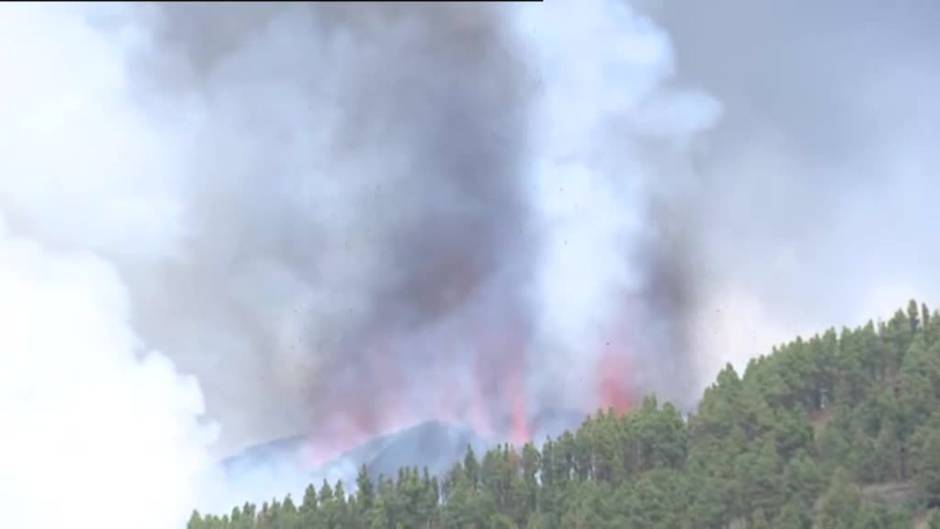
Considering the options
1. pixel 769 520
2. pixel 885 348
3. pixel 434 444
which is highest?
pixel 434 444

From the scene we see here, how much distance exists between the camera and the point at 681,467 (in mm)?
43906

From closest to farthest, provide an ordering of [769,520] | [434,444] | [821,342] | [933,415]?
[769,520] → [933,415] → [821,342] → [434,444]

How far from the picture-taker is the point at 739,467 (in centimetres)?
3931

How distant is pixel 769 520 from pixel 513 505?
27.9ft

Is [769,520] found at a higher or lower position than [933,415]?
lower

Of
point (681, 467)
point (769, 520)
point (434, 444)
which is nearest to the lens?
point (769, 520)

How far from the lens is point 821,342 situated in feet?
158

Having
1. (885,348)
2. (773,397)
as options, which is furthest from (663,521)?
(885,348)

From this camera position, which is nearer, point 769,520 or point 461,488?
point 769,520

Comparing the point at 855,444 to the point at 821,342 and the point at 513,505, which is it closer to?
the point at 821,342

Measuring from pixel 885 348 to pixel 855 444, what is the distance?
20.8 ft

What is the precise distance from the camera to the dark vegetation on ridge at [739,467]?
38.7 meters

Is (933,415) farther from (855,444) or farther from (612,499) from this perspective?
(612,499)

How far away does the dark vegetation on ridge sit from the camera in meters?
38.7
